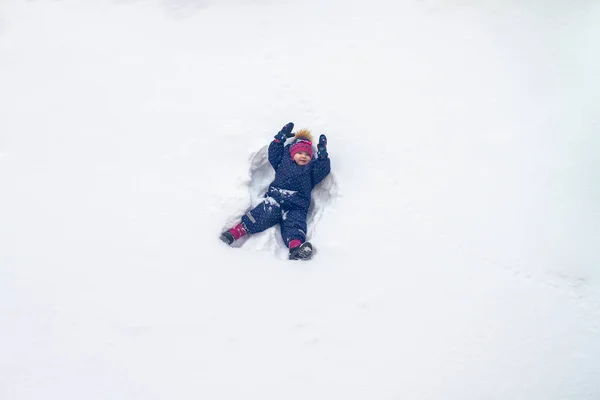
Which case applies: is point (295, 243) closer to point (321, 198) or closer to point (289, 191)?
point (289, 191)

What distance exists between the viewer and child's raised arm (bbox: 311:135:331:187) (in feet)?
11.5

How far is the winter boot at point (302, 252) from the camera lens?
128 inches

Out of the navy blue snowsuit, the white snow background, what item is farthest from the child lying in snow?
the white snow background

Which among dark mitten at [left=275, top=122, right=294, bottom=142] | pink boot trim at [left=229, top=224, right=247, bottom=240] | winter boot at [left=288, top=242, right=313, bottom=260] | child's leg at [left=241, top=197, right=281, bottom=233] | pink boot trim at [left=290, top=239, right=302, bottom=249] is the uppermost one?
dark mitten at [left=275, top=122, right=294, bottom=142]

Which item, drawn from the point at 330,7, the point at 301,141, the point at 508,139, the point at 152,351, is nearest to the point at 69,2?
the point at 330,7

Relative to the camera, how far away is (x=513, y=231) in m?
3.37

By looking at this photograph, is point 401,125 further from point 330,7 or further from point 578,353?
point 578,353

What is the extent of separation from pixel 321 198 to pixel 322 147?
407 millimetres

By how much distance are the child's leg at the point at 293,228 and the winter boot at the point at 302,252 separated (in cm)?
3

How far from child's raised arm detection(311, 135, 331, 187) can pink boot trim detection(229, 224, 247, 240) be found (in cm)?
63

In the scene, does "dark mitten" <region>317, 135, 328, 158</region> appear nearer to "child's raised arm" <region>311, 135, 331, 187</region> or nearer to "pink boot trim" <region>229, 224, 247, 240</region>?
"child's raised arm" <region>311, 135, 331, 187</region>

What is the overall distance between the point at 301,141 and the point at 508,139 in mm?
1598

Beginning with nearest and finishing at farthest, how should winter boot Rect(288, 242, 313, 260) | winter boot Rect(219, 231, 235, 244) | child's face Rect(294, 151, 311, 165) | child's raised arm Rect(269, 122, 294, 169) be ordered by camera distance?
winter boot Rect(288, 242, 313, 260) < winter boot Rect(219, 231, 235, 244) < child's face Rect(294, 151, 311, 165) < child's raised arm Rect(269, 122, 294, 169)

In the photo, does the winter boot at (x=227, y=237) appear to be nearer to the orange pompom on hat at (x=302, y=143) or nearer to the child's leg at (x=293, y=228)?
the child's leg at (x=293, y=228)
